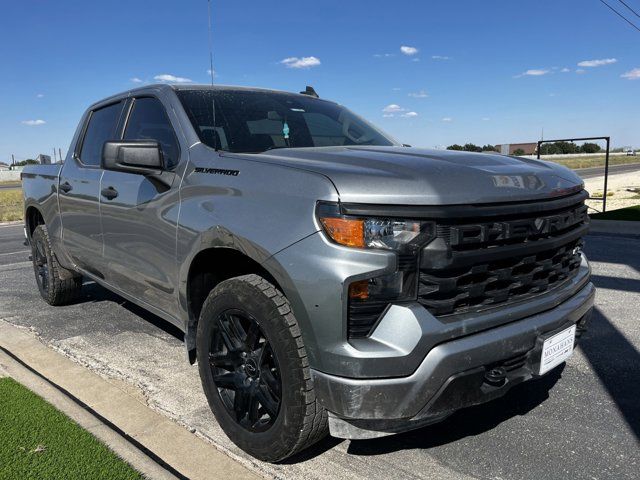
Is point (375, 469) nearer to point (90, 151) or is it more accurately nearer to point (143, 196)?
point (143, 196)

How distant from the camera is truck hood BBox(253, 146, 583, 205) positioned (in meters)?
2.17

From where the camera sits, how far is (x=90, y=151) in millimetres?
4551

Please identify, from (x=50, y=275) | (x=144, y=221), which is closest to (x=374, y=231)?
(x=144, y=221)

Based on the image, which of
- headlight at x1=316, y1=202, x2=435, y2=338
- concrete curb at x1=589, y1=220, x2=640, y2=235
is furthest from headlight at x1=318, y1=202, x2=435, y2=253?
concrete curb at x1=589, y1=220, x2=640, y2=235

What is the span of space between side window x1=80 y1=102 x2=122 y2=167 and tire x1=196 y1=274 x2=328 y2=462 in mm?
2150

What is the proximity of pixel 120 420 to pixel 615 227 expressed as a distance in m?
10.4

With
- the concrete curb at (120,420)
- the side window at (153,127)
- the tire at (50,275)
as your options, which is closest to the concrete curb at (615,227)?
the tire at (50,275)

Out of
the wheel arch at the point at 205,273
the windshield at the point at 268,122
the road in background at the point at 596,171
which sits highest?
the windshield at the point at 268,122

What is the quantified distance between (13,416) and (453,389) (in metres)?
2.45

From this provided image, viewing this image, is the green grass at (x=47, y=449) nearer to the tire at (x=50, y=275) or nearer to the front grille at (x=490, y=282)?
the front grille at (x=490, y=282)

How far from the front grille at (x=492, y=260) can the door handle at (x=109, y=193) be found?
2414mm

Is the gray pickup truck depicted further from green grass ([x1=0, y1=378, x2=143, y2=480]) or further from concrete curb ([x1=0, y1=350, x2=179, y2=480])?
green grass ([x1=0, y1=378, x2=143, y2=480])

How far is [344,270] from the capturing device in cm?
208

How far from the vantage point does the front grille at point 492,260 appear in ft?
7.12
